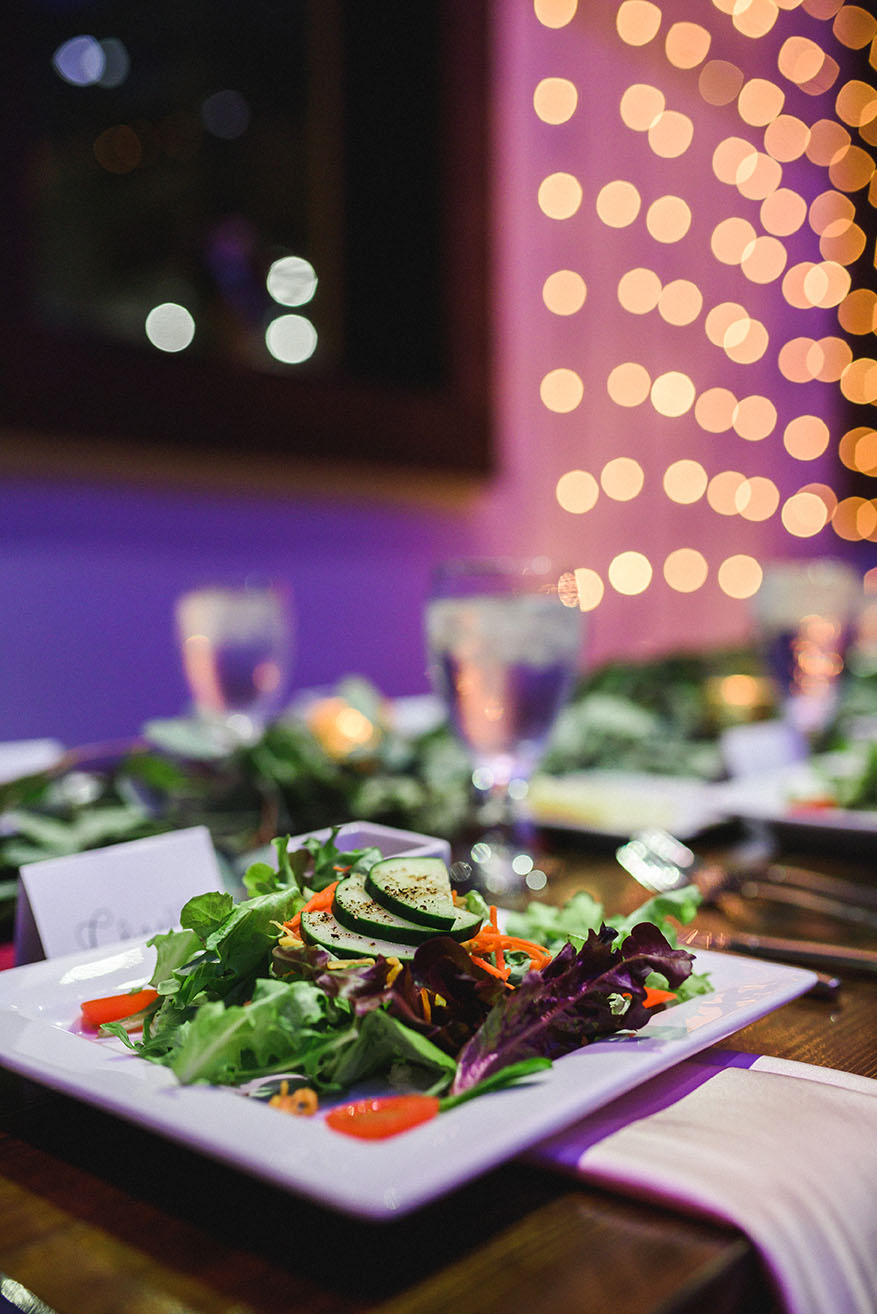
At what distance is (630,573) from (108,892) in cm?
289

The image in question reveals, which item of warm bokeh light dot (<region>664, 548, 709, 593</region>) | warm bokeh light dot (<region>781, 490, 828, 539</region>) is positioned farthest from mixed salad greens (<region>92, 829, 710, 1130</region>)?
warm bokeh light dot (<region>781, 490, 828, 539</region>)

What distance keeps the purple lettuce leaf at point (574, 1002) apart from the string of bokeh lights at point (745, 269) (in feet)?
8.38

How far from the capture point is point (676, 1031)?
1.48 ft

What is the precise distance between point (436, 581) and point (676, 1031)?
51cm

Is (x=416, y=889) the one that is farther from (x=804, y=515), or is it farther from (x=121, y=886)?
(x=804, y=515)

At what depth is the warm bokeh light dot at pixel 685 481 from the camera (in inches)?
140

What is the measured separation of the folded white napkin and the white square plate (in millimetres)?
26

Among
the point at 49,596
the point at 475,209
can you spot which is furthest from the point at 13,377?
the point at 475,209

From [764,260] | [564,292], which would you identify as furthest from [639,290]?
[764,260]

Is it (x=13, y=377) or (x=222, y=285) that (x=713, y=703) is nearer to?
(x=13, y=377)

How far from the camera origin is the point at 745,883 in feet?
2.70

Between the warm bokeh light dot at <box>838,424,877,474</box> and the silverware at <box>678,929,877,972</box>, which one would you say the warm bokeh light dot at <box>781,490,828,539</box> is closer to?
the warm bokeh light dot at <box>838,424,877,474</box>

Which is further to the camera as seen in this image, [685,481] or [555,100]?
[685,481]

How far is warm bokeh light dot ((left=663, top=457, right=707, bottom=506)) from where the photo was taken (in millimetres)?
3551
